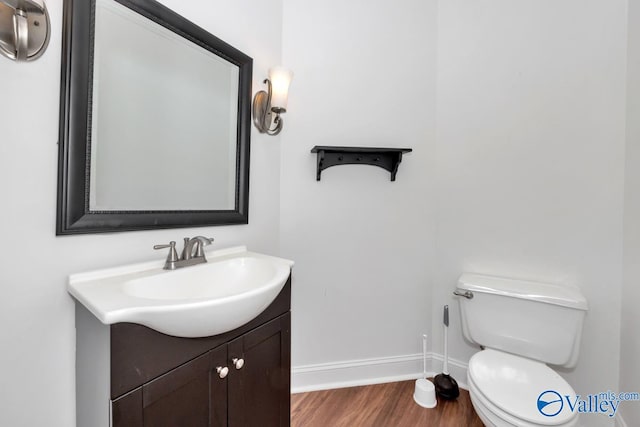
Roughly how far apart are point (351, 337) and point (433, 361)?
1.91 ft

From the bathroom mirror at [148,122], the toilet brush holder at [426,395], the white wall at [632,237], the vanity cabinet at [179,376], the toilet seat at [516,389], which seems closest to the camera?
the vanity cabinet at [179,376]

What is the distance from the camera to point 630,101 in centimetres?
112

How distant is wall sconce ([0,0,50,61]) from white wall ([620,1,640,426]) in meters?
2.12

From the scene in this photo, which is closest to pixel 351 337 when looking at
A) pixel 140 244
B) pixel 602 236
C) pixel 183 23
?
pixel 140 244

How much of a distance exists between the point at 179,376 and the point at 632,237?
182cm

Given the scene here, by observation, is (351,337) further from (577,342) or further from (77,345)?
(77,345)

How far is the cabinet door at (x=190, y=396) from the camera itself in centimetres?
61

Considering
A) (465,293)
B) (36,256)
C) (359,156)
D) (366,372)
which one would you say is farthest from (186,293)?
(465,293)

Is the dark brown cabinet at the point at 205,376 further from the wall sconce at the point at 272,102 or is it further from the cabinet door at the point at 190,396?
the wall sconce at the point at 272,102

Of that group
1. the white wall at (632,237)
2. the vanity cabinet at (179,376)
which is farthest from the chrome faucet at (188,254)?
the white wall at (632,237)

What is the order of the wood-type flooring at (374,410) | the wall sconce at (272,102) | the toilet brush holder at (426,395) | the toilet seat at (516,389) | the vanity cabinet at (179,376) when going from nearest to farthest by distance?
the vanity cabinet at (179,376) → the toilet seat at (516,389) → the wall sconce at (272,102) → the wood-type flooring at (374,410) → the toilet brush holder at (426,395)

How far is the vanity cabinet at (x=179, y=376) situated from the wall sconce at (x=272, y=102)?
2.81ft

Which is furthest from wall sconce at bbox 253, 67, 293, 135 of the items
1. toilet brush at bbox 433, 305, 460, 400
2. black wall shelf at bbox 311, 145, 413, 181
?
toilet brush at bbox 433, 305, 460, 400

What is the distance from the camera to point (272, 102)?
3.83ft
